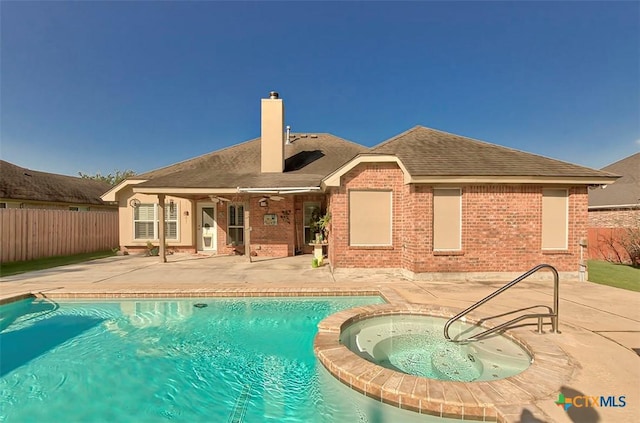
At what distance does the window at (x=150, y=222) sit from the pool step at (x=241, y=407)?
12878mm

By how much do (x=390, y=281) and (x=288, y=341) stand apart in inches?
172

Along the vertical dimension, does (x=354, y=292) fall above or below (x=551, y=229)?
below

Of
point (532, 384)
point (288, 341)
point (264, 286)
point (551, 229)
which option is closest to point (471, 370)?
point (532, 384)

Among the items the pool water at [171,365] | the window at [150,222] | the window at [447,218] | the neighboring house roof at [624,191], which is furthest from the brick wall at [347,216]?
the neighboring house roof at [624,191]

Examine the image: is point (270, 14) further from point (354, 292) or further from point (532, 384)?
point (532, 384)

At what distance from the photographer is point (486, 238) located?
28.0 feet

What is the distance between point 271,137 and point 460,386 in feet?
45.0

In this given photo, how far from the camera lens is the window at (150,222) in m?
14.6

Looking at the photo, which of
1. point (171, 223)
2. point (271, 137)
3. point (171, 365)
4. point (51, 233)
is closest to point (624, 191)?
point (271, 137)

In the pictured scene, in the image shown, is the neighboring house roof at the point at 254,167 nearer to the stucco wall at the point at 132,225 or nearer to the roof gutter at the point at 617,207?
the stucco wall at the point at 132,225

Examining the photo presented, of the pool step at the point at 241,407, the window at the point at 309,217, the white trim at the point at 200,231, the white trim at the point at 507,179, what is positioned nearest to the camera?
the pool step at the point at 241,407

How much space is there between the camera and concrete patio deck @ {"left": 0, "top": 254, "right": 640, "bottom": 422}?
3039 mm

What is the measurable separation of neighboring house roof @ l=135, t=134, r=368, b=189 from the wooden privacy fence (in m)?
4.25

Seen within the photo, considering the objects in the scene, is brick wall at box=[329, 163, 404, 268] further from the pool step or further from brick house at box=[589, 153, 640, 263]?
brick house at box=[589, 153, 640, 263]
